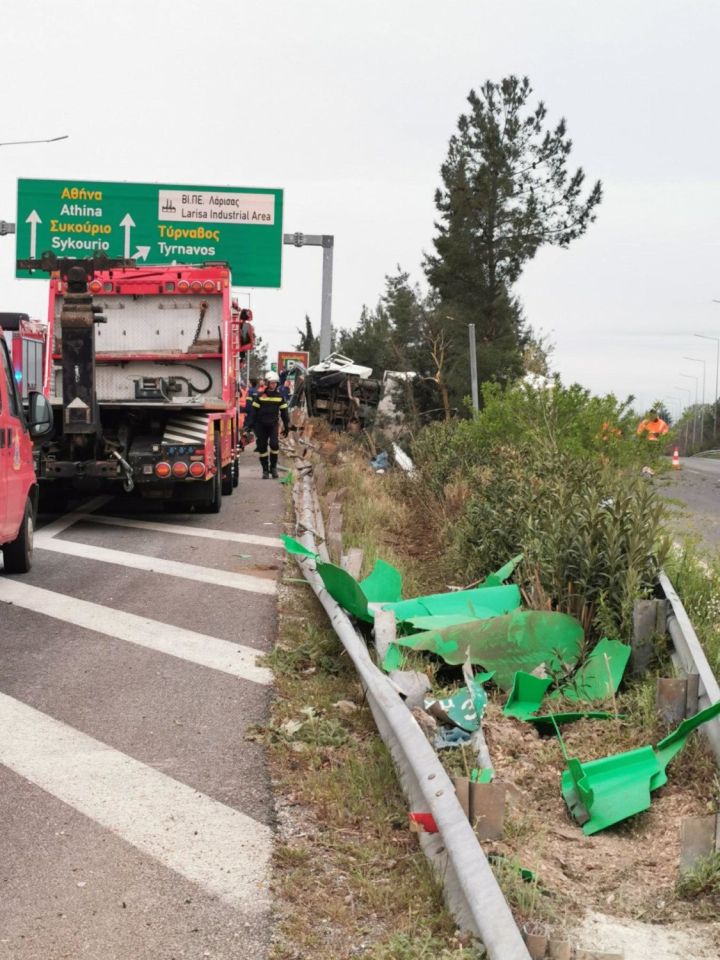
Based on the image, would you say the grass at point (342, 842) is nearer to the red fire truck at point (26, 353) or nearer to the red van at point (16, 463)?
the red van at point (16, 463)

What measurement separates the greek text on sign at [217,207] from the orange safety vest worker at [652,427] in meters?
14.3

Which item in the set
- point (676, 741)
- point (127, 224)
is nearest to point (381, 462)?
point (127, 224)

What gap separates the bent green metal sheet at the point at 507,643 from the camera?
6.85m

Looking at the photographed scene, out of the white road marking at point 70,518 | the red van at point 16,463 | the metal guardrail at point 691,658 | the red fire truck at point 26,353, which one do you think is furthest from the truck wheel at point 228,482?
the metal guardrail at point 691,658

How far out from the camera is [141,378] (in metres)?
16.4

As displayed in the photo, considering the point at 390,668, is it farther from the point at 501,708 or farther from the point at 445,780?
the point at 445,780

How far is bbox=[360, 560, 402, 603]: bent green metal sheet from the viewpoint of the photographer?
8.65 metres

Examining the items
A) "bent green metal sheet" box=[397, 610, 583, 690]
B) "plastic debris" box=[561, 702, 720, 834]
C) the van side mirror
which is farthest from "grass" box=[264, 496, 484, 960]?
the van side mirror

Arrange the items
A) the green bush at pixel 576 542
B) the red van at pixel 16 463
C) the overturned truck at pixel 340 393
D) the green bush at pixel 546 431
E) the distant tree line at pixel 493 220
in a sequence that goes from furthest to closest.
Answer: the distant tree line at pixel 493 220, the overturned truck at pixel 340 393, the green bush at pixel 546 431, the red van at pixel 16 463, the green bush at pixel 576 542

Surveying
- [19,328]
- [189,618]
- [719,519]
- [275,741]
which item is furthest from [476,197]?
[275,741]

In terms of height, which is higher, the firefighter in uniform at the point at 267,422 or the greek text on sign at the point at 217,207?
the greek text on sign at the point at 217,207

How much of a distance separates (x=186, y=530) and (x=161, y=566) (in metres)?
3.00

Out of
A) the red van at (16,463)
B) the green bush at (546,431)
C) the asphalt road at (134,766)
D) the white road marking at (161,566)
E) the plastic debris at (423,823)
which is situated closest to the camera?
the asphalt road at (134,766)

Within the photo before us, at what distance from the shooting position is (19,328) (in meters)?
24.8
